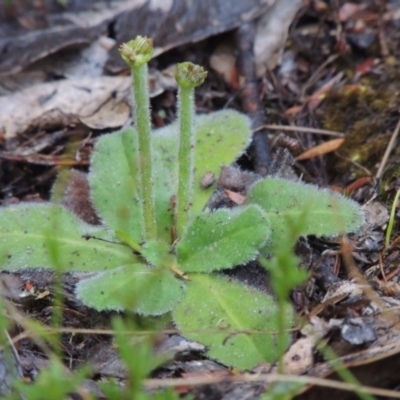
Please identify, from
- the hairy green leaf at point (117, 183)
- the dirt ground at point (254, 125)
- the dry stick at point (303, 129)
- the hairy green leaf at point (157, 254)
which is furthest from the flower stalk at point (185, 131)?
the dry stick at point (303, 129)

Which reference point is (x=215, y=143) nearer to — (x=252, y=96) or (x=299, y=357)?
(x=252, y=96)

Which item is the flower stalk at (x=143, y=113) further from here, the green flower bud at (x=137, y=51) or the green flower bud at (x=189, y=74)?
the green flower bud at (x=189, y=74)

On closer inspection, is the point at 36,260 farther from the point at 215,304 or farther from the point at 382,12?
the point at 382,12

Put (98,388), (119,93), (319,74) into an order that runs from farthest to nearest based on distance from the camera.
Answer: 1. (319,74)
2. (119,93)
3. (98,388)

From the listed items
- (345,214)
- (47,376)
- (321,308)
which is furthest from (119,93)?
(47,376)

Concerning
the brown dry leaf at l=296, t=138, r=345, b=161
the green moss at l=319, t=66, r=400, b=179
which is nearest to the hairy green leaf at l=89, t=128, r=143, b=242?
the brown dry leaf at l=296, t=138, r=345, b=161

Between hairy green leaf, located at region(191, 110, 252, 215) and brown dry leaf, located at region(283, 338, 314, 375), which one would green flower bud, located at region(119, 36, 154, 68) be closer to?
hairy green leaf, located at region(191, 110, 252, 215)
